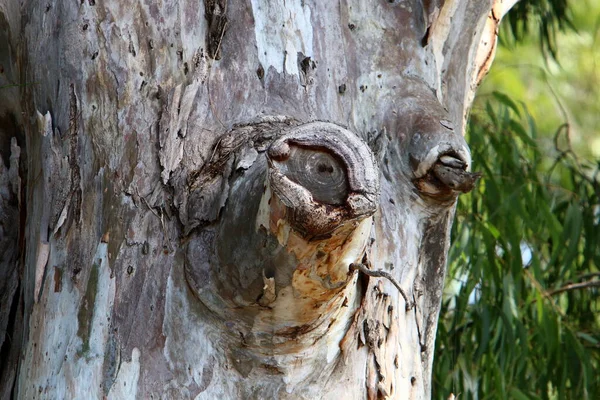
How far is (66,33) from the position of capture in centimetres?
127

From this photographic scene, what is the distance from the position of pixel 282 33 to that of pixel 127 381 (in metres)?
0.53

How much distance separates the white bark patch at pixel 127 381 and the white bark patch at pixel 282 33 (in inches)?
17.5

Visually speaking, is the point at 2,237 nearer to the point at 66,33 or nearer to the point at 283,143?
the point at 66,33

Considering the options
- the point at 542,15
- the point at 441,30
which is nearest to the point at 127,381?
the point at 441,30

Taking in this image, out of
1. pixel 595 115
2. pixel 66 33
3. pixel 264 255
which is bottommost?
pixel 264 255

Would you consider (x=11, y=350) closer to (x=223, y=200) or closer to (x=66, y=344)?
(x=66, y=344)

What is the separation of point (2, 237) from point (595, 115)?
4487mm

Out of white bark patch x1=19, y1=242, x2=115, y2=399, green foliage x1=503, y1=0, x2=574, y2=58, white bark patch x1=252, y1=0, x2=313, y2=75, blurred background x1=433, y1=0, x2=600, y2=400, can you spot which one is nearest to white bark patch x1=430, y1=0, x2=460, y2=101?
white bark patch x1=252, y1=0, x2=313, y2=75

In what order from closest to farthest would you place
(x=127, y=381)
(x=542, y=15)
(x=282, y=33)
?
(x=127, y=381), (x=282, y=33), (x=542, y=15)

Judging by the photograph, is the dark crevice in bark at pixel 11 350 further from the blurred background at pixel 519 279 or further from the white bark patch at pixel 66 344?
the blurred background at pixel 519 279

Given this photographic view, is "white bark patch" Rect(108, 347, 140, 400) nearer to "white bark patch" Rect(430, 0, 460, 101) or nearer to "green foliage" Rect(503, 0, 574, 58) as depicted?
"white bark patch" Rect(430, 0, 460, 101)

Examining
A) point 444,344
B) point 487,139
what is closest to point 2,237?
point 444,344

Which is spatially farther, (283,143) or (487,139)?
(487,139)

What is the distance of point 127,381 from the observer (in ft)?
3.65
